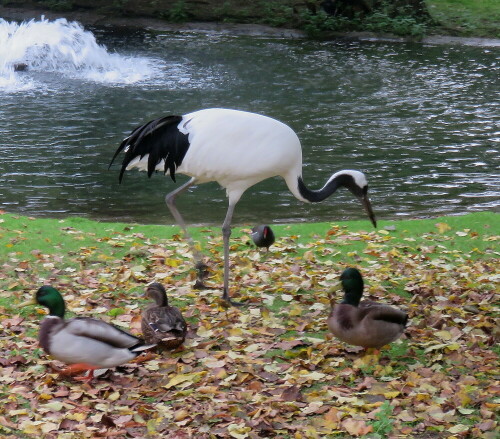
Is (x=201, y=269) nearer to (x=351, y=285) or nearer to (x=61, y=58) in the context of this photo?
(x=351, y=285)

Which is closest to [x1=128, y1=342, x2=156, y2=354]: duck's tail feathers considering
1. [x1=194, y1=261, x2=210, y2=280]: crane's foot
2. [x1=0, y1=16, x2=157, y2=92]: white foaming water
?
[x1=194, y1=261, x2=210, y2=280]: crane's foot

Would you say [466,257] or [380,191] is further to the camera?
[380,191]

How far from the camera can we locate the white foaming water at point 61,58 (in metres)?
18.0

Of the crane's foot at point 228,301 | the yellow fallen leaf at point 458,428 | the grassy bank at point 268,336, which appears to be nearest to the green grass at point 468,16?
the grassy bank at point 268,336

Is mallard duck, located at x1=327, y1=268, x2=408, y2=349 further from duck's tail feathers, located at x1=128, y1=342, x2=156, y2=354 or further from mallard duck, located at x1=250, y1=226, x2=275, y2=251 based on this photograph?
mallard duck, located at x1=250, y1=226, x2=275, y2=251

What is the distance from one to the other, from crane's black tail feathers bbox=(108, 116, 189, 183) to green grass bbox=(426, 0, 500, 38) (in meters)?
16.2

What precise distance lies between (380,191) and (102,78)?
8687 mm

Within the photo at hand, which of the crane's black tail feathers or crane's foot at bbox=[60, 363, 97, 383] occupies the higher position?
the crane's black tail feathers

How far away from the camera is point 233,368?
581 centimetres

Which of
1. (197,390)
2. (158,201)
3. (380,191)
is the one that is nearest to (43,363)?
(197,390)

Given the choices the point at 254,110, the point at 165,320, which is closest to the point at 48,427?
the point at 165,320

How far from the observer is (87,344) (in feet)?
18.2

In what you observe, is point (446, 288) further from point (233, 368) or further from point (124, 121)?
point (124, 121)

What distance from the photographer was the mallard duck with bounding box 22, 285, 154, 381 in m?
5.56
